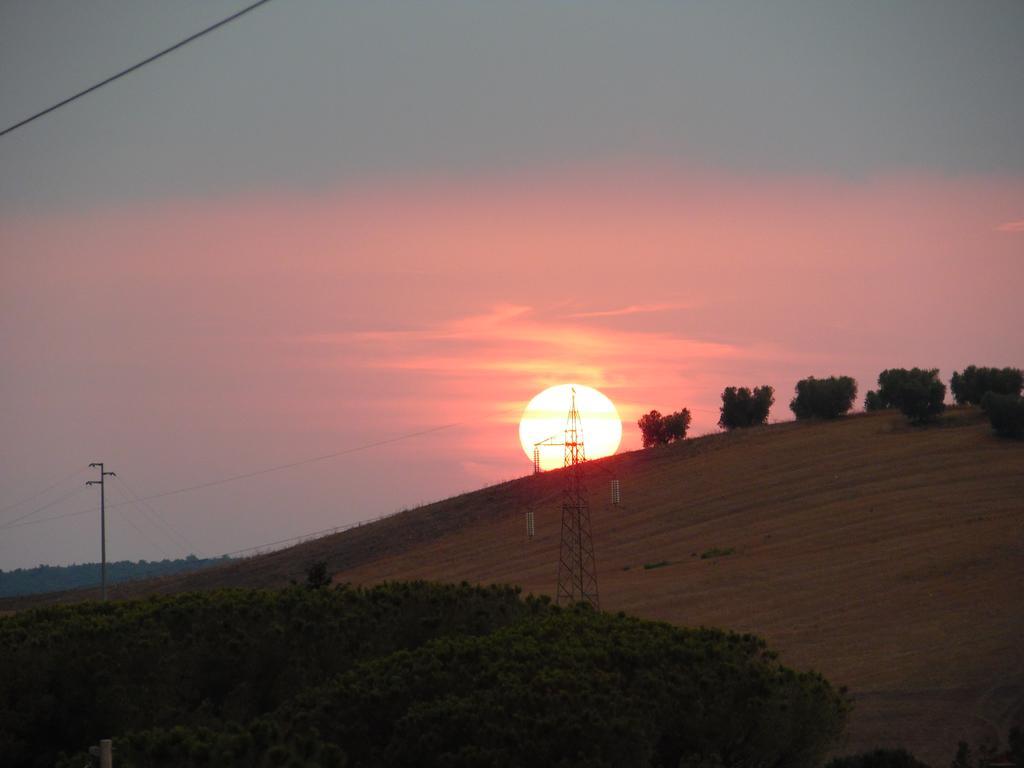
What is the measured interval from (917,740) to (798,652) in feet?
47.6

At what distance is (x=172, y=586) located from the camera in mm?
113688

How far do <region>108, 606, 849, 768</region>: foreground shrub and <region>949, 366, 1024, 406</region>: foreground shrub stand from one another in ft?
292

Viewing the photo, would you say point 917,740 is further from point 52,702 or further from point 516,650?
point 52,702

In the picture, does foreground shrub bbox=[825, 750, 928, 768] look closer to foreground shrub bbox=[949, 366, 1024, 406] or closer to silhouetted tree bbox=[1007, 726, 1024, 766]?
silhouetted tree bbox=[1007, 726, 1024, 766]

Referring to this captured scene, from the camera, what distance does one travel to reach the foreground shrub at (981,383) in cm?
11512

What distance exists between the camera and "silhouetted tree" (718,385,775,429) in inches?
5433

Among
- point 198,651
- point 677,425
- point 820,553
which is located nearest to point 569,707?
point 198,651

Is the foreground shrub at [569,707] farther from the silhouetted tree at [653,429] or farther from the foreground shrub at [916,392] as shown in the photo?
the silhouetted tree at [653,429]

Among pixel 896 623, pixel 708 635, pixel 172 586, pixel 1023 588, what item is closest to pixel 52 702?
pixel 708 635

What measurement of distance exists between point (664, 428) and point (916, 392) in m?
35.6

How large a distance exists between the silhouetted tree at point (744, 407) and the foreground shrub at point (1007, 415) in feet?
119

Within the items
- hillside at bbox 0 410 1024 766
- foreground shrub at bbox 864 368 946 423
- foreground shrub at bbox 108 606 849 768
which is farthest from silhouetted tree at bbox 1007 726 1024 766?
foreground shrub at bbox 864 368 946 423

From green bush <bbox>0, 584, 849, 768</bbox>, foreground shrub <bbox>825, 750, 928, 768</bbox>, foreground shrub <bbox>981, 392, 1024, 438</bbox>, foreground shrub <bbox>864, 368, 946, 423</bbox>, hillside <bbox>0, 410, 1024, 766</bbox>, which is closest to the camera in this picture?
green bush <bbox>0, 584, 849, 768</bbox>

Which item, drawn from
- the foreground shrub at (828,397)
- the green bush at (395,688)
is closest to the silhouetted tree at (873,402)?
the foreground shrub at (828,397)
